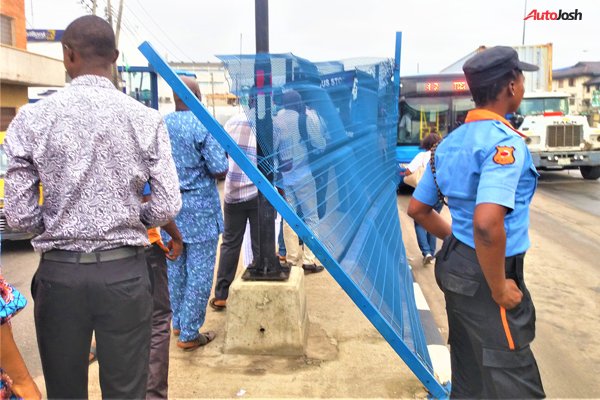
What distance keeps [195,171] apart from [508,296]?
2.38m

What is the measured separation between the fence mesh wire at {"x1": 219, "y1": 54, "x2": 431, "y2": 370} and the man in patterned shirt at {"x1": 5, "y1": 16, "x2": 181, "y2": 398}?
812 mm

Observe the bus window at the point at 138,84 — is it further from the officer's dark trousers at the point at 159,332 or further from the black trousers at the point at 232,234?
the officer's dark trousers at the point at 159,332

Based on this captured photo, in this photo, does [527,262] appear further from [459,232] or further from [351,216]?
[459,232]

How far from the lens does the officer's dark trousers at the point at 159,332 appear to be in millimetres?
3102

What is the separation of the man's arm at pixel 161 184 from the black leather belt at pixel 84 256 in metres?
0.19

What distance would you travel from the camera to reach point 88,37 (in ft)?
6.77

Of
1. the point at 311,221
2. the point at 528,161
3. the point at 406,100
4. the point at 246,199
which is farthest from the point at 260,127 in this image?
the point at 406,100

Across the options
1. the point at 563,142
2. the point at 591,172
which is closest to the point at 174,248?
the point at 563,142

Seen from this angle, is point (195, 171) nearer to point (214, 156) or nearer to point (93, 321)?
point (214, 156)

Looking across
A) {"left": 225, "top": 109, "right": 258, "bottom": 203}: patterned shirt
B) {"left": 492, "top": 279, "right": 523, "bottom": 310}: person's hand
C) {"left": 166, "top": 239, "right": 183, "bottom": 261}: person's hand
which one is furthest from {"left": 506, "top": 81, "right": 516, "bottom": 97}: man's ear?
{"left": 225, "top": 109, "right": 258, "bottom": 203}: patterned shirt

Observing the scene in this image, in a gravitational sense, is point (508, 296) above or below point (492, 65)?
below

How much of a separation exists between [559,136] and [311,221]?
14137 millimetres

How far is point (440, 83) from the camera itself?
43.0ft

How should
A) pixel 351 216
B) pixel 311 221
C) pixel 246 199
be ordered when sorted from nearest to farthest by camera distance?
pixel 311 221 → pixel 351 216 → pixel 246 199
